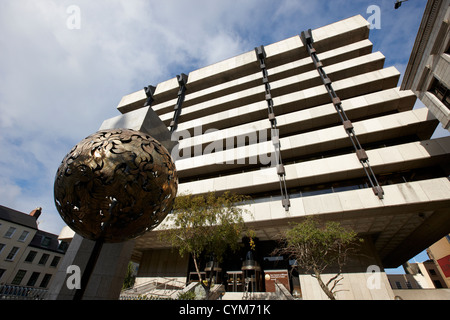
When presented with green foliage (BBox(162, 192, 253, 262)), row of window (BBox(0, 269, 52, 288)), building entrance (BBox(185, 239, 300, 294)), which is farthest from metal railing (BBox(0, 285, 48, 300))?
row of window (BBox(0, 269, 52, 288))

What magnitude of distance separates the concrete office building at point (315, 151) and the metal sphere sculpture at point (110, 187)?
7163 mm

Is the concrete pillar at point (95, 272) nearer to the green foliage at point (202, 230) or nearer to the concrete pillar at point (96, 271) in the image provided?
the concrete pillar at point (96, 271)

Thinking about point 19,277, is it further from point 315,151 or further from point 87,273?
point 315,151

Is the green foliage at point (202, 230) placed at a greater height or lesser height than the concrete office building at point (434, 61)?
lesser

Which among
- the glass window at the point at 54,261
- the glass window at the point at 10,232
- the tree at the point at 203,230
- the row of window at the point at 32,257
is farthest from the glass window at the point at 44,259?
the tree at the point at 203,230

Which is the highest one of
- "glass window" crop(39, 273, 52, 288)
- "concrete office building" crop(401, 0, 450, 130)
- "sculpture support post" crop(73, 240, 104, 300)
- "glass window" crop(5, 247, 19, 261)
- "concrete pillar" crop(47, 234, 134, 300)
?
"concrete office building" crop(401, 0, 450, 130)

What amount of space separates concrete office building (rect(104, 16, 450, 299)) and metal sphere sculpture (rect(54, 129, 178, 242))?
282 inches

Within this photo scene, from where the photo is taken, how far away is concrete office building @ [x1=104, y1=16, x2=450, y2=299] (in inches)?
546

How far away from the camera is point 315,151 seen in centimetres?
1839

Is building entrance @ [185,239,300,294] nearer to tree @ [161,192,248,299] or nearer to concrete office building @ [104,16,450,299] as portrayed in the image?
concrete office building @ [104,16,450,299]

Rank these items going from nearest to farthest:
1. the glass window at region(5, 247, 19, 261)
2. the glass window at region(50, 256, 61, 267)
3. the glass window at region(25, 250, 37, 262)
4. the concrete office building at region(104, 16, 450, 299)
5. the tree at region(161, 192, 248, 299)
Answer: the tree at region(161, 192, 248, 299), the concrete office building at region(104, 16, 450, 299), the glass window at region(5, 247, 19, 261), the glass window at region(25, 250, 37, 262), the glass window at region(50, 256, 61, 267)

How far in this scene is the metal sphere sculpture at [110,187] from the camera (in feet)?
9.07
